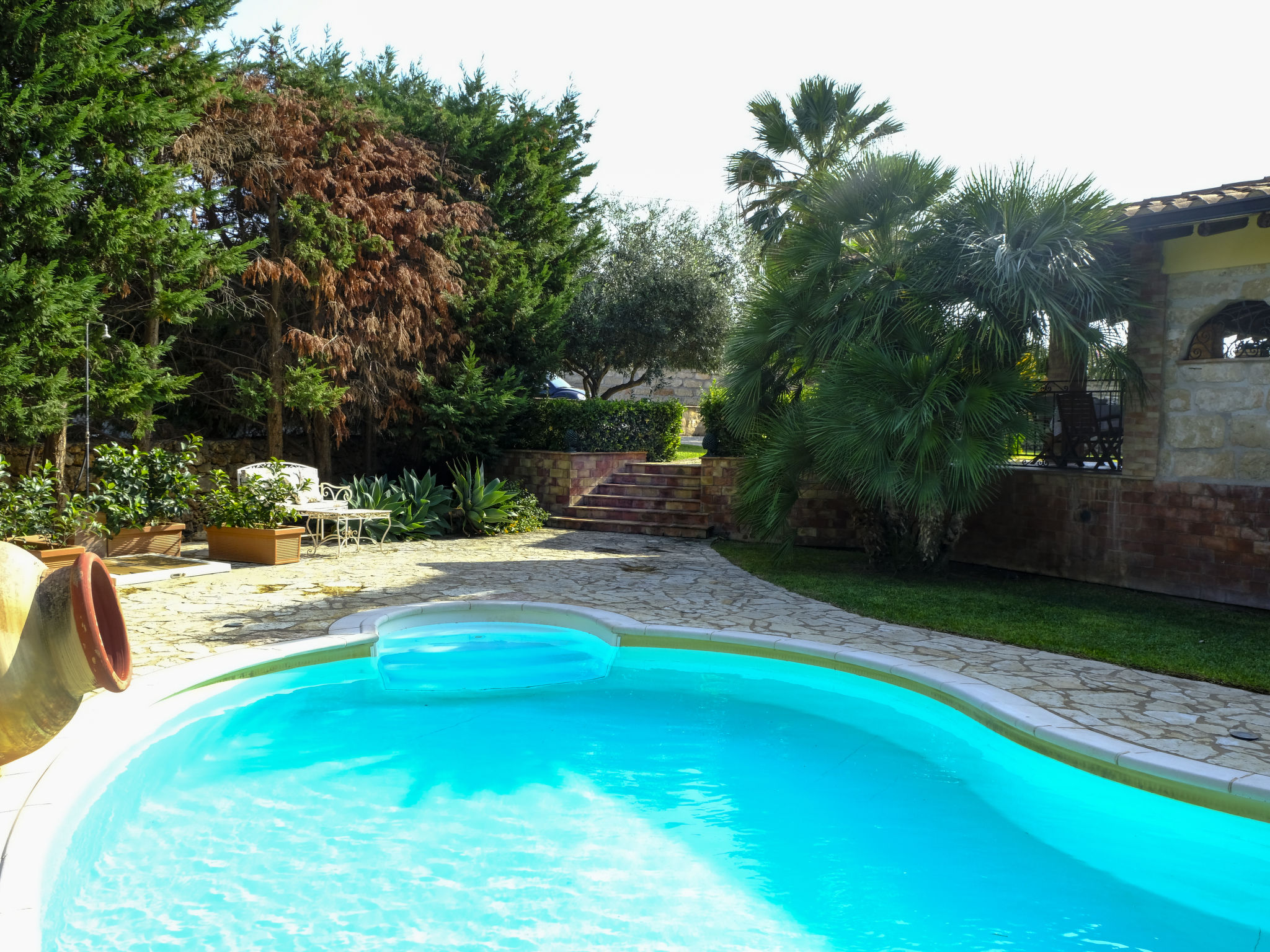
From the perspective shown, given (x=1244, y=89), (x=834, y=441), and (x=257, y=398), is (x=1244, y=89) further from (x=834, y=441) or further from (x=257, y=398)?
(x=257, y=398)

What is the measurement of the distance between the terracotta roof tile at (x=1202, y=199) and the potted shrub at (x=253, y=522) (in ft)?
32.7

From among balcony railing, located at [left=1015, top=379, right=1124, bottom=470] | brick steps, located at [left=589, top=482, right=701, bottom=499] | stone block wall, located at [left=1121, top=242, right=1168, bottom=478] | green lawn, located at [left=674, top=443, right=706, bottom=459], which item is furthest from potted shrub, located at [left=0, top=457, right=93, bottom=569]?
stone block wall, located at [left=1121, top=242, right=1168, bottom=478]

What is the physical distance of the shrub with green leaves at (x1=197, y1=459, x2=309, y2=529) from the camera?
36.1ft

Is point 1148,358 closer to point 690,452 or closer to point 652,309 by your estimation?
point 652,309

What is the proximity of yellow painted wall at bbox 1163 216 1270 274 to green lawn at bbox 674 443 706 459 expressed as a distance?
10.1 m

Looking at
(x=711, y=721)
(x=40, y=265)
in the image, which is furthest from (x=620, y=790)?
(x=40, y=265)

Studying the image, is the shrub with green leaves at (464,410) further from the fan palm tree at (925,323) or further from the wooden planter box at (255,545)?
the fan palm tree at (925,323)

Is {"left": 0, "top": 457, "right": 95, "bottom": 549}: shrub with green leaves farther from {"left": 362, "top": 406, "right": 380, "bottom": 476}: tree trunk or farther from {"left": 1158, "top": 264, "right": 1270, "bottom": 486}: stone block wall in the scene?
{"left": 1158, "top": 264, "right": 1270, "bottom": 486}: stone block wall

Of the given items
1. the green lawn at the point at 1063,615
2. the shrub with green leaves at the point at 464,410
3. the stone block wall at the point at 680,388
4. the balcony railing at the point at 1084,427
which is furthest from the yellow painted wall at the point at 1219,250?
the stone block wall at the point at 680,388

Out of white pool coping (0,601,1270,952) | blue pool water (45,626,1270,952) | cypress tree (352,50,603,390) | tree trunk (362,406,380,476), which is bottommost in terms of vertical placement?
blue pool water (45,626,1270,952)

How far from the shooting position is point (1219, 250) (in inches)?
348

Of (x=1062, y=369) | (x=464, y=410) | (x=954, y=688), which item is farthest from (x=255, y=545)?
(x=1062, y=369)

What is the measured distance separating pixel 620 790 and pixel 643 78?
30.3ft

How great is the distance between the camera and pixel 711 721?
6.34 meters
